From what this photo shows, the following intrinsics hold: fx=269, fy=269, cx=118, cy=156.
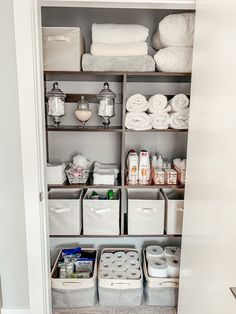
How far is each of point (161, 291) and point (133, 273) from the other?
0.23 metres

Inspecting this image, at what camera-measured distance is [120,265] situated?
76.5 inches

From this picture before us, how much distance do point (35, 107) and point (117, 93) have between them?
32.1 inches

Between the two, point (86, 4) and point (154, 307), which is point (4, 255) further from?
point (86, 4)

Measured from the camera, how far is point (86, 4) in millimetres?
1445

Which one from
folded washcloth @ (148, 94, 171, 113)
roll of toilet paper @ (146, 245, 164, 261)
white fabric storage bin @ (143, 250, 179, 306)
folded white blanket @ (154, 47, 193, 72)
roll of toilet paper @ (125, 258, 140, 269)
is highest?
folded white blanket @ (154, 47, 193, 72)

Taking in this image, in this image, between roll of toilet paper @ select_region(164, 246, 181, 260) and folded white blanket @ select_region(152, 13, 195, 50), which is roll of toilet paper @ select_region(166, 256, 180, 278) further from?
folded white blanket @ select_region(152, 13, 195, 50)

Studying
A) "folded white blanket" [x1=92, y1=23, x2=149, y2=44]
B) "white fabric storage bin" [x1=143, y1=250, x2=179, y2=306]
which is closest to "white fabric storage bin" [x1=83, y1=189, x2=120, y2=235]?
"white fabric storage bin" [x1=143, y1=250, x2=179, y2=306]

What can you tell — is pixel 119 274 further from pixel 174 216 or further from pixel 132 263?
pixel 174 216

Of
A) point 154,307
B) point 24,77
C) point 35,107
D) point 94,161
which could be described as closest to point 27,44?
point 24,77

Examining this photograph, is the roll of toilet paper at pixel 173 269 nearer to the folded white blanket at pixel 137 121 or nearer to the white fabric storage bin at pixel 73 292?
the white fabric storage bin at pixel 73 292

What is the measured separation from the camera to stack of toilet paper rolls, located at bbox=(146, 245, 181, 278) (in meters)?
1.85

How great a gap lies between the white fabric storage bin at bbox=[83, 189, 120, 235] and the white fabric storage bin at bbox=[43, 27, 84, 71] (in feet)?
3.05

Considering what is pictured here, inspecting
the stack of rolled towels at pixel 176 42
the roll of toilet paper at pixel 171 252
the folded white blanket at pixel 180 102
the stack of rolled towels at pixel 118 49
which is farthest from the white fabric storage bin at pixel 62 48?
the roll of toilet paper at pixel 171 252

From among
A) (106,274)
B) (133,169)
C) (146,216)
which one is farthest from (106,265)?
(133,169)
